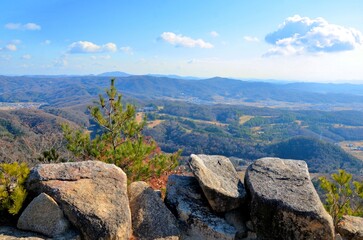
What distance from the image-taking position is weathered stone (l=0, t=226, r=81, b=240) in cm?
775

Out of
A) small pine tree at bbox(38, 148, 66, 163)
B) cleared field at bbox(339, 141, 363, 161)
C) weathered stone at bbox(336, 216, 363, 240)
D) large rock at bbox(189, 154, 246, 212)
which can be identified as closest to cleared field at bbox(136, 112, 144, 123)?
small pine tree at bbox(38, 148, 66, 163)

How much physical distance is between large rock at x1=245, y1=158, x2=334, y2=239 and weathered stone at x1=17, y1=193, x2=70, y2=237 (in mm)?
5457

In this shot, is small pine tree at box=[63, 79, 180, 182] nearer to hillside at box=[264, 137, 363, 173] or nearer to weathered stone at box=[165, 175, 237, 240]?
weathered stone at box=[165, 175, 237, 240]

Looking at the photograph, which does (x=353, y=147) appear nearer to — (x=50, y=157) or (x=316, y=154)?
(x=316, y=154)

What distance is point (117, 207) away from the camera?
8.61 metres

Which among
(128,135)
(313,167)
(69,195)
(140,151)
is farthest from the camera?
(313,167)

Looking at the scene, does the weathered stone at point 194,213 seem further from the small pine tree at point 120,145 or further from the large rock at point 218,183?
the small pine tree at point 120,145

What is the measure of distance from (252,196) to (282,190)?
0.92 metres

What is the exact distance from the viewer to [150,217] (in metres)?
9.30

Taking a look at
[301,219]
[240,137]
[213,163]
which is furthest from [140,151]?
[240,137]

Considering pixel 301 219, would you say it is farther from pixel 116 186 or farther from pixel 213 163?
pixel 116 186

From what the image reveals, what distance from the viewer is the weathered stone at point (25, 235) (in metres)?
7.75

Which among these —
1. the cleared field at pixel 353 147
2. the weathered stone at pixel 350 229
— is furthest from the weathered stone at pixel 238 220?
the cleared field at pixel 353 147

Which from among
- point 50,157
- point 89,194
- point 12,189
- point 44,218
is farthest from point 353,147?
point 12,189
